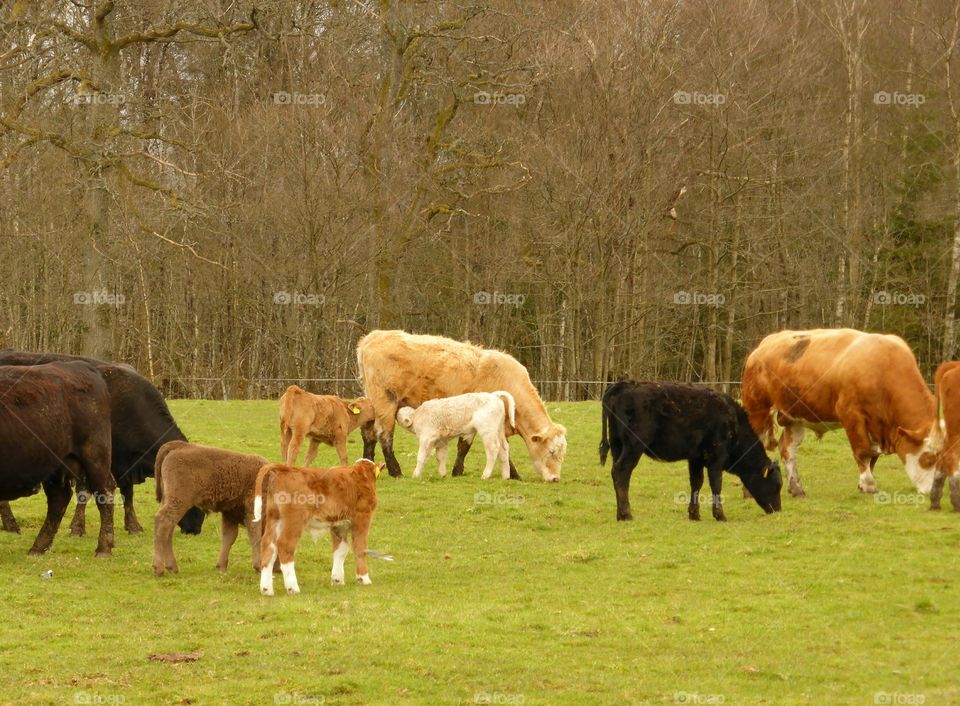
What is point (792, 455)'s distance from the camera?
19.2m

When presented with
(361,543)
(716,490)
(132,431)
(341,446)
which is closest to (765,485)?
(716,490)

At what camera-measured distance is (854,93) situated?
140 feet

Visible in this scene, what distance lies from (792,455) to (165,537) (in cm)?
1001

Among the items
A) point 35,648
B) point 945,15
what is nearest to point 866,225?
point 945,15

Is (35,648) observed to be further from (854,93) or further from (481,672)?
(854,93)

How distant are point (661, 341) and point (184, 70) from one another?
68.6 feet

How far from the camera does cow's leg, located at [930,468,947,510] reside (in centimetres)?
1680

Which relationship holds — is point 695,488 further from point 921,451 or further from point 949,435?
A: point 949,435

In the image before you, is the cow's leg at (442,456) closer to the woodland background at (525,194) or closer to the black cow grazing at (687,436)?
the black cow grazing at (687,436)

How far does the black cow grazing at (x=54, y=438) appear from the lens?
13.9 m

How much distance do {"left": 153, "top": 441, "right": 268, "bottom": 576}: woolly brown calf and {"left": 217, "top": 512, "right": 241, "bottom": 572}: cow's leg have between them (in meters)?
0.06

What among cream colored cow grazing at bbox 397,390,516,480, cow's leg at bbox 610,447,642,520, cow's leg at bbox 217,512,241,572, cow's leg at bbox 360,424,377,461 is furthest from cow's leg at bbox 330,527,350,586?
cow's leg at bbox 360,424,377,461

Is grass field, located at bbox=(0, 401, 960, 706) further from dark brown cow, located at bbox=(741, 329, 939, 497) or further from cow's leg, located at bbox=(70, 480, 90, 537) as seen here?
dark brown cow, located at bbox=(741, 329, 939, 497)

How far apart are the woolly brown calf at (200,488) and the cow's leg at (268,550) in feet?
3.29
